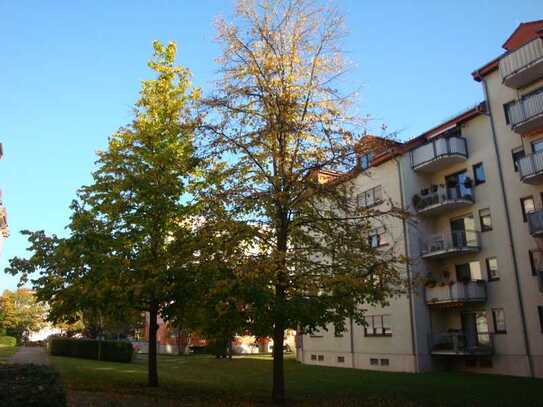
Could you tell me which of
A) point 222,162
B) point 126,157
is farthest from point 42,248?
point 222,162

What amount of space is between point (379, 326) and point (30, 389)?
26272mm

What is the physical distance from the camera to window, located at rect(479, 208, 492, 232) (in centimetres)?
2636

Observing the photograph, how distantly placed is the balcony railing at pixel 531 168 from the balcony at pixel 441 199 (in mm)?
4238

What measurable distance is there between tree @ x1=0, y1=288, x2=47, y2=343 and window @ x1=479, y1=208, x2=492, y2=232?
200ft

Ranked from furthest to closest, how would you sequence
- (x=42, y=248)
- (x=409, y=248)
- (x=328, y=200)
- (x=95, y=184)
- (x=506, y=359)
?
(x=409, y=248), (x=506, y=359), (x=95, y=184), (x=42, y=248), (x=328, y=200)

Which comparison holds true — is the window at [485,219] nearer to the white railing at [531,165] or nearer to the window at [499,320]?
the white railing at [531,165]

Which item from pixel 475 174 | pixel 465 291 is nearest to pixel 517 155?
pixel 475 174

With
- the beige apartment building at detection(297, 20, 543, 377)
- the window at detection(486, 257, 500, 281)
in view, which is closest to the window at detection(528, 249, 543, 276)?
the beige apartment building at detection(297, 20, 543, 377)

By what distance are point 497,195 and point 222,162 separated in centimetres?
1773

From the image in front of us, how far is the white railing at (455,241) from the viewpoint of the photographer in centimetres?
2667

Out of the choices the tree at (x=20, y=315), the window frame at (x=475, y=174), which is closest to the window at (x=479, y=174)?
the window frame at (x=475, y=174)

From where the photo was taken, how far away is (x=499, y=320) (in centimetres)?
2509

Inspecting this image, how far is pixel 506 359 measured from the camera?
2403cm

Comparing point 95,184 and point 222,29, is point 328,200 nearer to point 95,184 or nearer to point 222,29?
point 222,29
